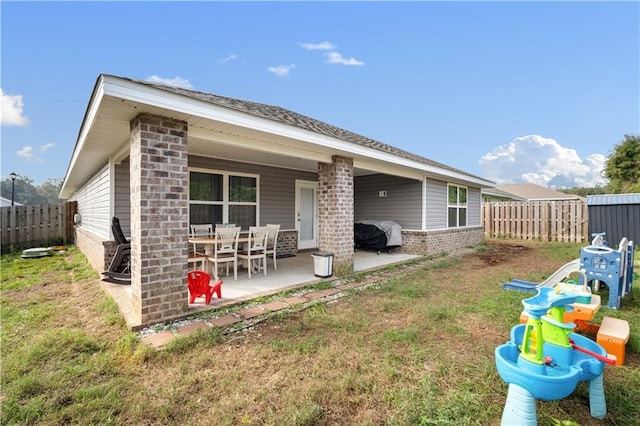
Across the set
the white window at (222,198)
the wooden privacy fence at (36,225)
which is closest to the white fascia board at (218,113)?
the white window at (222,198)

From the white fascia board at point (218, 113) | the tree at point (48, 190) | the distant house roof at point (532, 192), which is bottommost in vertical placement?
the white fascia board at point (218, 113)

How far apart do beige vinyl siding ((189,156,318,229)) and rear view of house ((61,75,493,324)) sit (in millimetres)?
29

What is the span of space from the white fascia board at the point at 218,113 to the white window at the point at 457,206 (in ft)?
17.4

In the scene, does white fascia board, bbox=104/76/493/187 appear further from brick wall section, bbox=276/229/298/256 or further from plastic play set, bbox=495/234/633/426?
plastic play set, bbox=495/234/633/426

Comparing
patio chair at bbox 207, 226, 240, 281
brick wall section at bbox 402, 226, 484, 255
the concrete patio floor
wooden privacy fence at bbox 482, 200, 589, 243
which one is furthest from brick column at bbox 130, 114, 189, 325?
wooden privacy fence at bbox 482, 200, 589, 243

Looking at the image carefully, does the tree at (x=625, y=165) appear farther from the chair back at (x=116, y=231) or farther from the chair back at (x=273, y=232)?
the chair back at (x=116, y=231)

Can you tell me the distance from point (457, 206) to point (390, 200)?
318 cm

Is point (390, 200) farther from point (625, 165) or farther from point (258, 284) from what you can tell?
point (625, 165)

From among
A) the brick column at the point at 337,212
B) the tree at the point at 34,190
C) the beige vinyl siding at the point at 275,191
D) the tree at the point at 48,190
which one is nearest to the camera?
the brick column at the point at 337,212

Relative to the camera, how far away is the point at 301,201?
8812 millimetres

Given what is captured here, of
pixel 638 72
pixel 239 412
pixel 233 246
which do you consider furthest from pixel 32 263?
pixel 638 72

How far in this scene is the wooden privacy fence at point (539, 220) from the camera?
11.8 meters

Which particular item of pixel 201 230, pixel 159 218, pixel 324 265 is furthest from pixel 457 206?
pixel 159 218

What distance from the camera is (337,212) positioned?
5754mm
